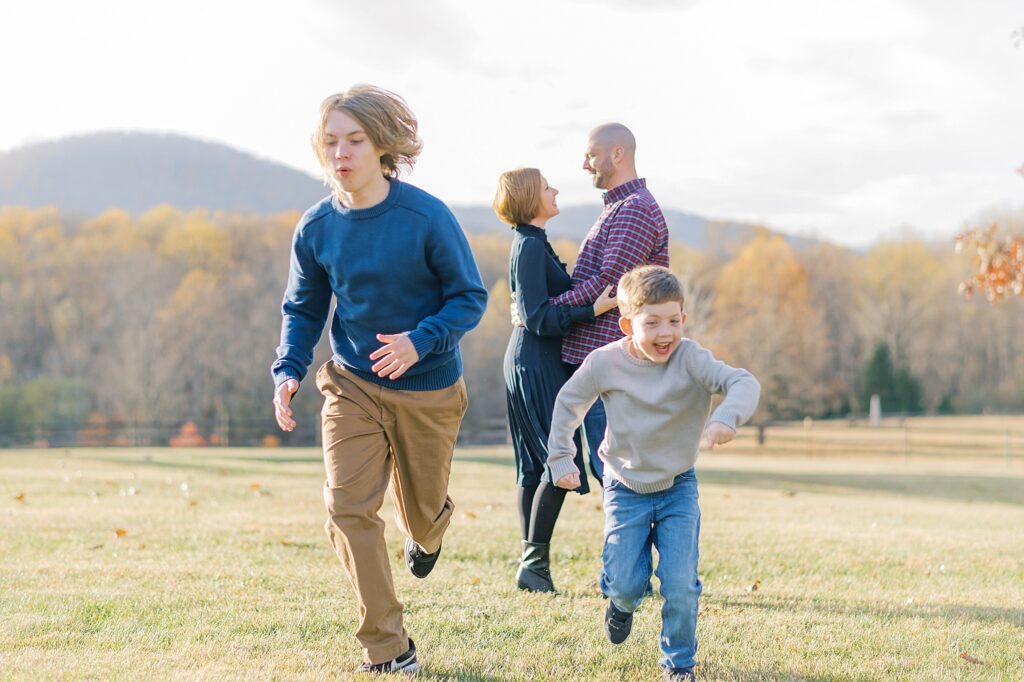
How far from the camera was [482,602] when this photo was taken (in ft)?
17.5

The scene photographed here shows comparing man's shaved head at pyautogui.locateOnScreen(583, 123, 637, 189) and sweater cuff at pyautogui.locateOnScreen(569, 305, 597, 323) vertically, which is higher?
man's shaved head at pyautogui.locateOnScreen(583, 123, 637, 189)

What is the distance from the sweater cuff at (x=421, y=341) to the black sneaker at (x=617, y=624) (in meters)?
1.34

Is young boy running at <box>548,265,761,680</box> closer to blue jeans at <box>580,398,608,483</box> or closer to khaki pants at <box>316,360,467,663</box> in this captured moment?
khaki pants at <box>316,360,467,663</box>

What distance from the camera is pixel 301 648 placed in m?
4.35

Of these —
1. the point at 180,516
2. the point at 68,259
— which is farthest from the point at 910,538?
the point at 68,259

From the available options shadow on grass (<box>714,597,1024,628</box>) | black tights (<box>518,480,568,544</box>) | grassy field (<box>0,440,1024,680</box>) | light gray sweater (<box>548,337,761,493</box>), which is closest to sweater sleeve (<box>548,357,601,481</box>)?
light gray sweater (<box>548,337,761,493</box>)

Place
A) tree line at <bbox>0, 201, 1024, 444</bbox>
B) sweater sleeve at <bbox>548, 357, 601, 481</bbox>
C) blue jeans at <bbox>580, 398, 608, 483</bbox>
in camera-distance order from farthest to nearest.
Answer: tree line at <bbox>0, 201, 1024, 444</bbox> < blue jeans at <bbox>580, 398, 608, 483</bbox> < sweater sleeve at <bbox>548, 357, 601, 481</bbox>

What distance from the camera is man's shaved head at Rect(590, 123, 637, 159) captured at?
565cm

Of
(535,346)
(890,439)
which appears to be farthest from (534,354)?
(890,439)

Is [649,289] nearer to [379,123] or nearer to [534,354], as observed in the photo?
[379,123]

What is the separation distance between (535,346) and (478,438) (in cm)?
4272

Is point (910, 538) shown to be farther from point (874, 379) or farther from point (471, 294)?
point (874, 379)

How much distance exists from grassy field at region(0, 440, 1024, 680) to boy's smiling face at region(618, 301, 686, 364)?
130 cm

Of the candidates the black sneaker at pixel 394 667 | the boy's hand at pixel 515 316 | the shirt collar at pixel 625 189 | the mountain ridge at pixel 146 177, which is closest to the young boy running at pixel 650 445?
the black sneaker at pixel 394 667
